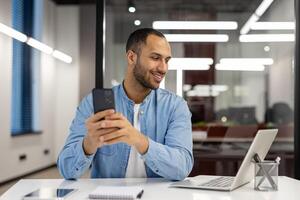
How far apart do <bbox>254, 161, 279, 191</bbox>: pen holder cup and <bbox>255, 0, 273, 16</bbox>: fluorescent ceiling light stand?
274 centimetres

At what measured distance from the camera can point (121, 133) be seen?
63.9 inches

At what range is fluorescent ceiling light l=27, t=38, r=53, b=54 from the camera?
25.0 ft

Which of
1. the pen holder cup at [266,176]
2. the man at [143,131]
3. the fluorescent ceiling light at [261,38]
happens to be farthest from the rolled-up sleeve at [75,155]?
the fluorescent ceiling light at [261,38]

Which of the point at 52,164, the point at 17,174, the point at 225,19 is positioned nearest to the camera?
the point at 225,19

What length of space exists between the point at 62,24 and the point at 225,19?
5.67 metres

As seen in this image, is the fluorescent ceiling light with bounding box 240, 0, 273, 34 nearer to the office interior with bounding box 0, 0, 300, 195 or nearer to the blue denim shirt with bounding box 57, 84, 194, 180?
the office interior with bounding box 0, 0, 300, 195

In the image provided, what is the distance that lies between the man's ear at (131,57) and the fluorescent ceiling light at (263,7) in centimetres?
232

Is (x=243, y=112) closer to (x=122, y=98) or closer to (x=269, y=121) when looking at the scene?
(x=269, y=121)

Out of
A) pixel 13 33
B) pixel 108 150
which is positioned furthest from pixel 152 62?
pixel 13 33

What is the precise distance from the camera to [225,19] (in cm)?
423

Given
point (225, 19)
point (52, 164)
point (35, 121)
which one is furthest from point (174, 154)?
point (52, 164)

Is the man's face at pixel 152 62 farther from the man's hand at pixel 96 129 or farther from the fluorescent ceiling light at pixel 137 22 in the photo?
the fluorescent ceiling light at pixel 137 22

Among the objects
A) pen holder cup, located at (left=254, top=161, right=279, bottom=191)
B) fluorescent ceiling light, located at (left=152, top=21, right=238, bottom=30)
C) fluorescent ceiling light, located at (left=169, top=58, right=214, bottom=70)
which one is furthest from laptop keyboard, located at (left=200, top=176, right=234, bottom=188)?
fluorescent ceiling light, located at (left=152, top=21, right=238, bottom=30)

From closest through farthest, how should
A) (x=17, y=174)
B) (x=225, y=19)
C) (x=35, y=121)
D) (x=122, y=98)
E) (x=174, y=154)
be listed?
(x=174, y=154) → (x=122, y=98) → (x=225, y=19) → (x=17, y=174) → (x=35, y=121)
